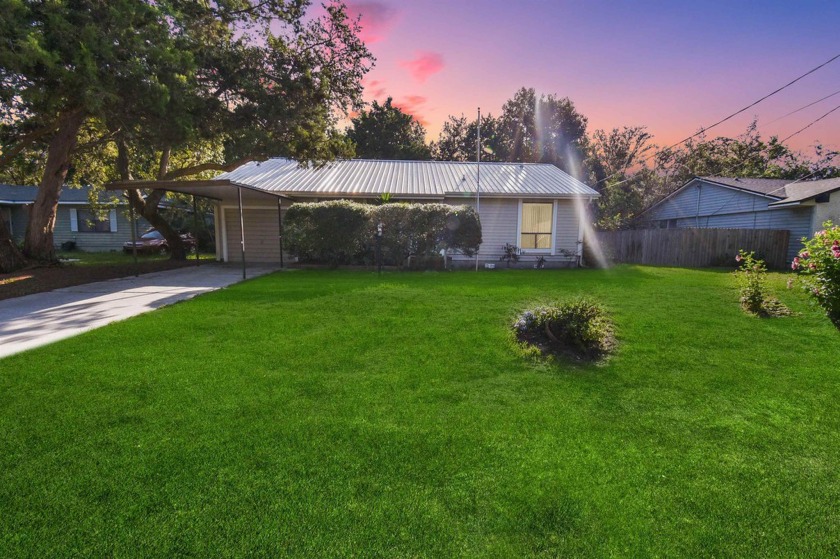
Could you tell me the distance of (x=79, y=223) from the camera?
21.2 meters

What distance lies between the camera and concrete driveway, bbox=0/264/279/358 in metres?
4.71

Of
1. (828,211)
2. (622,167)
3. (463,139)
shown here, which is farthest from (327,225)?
(622,167)

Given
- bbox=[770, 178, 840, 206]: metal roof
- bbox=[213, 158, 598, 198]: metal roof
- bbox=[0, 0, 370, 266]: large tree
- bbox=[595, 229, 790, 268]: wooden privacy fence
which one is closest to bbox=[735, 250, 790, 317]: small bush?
bbox=[213, 158, 598, 198]: metal roof

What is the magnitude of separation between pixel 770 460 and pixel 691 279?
29.9ft

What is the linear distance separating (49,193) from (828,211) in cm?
2493

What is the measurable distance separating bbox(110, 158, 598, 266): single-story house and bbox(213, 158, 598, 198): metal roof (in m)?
0.04

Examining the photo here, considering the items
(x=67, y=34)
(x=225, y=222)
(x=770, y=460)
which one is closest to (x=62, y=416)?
(x=770, y=460)

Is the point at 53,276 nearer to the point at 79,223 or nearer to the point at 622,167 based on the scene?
the point at 79,223

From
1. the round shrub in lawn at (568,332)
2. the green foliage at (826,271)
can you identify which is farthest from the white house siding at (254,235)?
the green foliage at (826,271)

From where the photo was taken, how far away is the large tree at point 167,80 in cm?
751

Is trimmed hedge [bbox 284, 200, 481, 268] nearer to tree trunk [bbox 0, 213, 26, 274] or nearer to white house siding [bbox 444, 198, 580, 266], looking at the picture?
white house siding [bbox 444, 198, 580, 266]

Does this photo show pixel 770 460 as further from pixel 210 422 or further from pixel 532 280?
pixel 532 280

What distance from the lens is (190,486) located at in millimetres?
2057

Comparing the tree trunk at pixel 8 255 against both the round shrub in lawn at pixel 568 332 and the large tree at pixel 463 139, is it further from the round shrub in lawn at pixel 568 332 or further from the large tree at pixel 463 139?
the large tree at pixel 463 139
